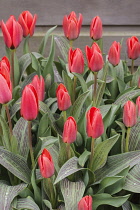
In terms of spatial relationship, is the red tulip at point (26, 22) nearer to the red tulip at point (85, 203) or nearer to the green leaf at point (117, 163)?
the green leaf at point (117, 163)

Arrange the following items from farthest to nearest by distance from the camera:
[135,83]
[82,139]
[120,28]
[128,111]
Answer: [120,28] → [135,83] → [82,139] → [128,111]

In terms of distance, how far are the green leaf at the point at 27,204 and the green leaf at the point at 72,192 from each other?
0.08 meters

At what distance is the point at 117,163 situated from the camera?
3.39ft

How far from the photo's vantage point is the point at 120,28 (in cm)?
212

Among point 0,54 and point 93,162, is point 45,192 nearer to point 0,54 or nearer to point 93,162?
point 93,162

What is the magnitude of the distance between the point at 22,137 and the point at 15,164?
12 cm

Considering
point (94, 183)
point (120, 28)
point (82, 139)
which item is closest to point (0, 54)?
point (120, 28)

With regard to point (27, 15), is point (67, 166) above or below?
below

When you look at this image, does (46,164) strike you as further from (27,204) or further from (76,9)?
(76,9)

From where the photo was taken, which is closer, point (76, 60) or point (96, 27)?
point (76, 60)

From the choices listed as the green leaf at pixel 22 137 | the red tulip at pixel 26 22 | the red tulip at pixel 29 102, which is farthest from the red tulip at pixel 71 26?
the red tulip at pixel 29 102

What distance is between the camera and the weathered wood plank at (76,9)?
203 centimetres

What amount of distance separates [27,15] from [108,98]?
394 mm

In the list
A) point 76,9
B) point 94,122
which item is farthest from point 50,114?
point 76,9
